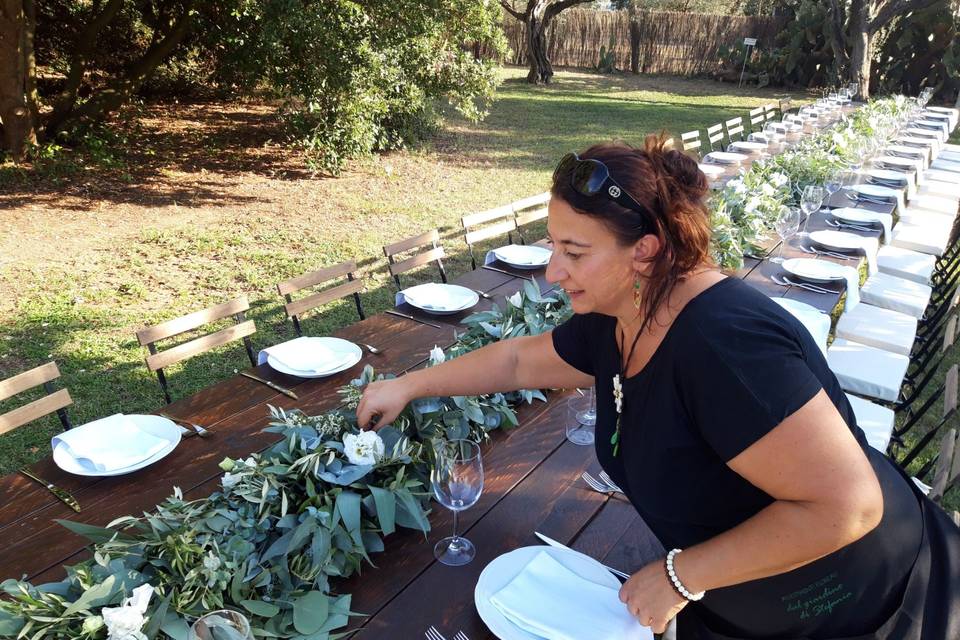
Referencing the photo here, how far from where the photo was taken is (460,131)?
12797 millimetres

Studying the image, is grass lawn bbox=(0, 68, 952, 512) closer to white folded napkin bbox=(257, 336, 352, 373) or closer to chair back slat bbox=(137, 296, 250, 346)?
chair back slat bbox=(137, 296, 250, 346)

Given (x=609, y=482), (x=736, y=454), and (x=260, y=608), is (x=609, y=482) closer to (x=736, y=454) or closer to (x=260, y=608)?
(x=736, y=454)

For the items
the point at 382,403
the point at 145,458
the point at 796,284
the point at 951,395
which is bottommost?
the point at 951,395

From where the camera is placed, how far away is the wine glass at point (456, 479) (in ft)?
5.26

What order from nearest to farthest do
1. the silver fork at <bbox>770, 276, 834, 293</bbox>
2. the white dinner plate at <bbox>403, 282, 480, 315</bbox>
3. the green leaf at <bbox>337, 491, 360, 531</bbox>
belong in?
the green leaf at <bbox>337, 491, 360, 531</bbox> < the white dinner plate at <bbox>403, 282, 480, 315</bbox> < the silver fork at <bbox>770, 276, 834, 293</bbox>

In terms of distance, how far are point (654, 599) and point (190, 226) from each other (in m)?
7.06

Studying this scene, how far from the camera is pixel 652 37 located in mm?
22766

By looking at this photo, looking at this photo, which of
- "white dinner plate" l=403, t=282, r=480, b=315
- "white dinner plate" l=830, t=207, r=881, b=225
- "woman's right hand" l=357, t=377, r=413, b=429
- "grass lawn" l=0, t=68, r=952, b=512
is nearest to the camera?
"woman's right hand" l=357, t=377, r=413, b=429

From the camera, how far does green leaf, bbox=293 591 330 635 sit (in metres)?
1.41

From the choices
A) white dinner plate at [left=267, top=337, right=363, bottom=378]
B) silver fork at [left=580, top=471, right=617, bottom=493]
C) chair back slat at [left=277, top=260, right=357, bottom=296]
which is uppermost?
chair back slat at [left=277, top=260, right=357, bottom=296]

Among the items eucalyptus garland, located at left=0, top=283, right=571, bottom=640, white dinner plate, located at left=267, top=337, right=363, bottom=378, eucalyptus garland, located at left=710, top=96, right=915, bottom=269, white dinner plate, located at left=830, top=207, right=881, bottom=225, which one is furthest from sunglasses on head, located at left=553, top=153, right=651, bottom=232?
white dinner plate, located at left=830, top=207, right=881, bottom=225

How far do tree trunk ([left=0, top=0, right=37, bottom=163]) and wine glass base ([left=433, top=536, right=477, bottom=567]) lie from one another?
9.03 metres

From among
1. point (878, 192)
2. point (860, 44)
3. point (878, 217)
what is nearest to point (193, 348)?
point (878, 217)

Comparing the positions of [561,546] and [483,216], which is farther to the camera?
[483,216]
